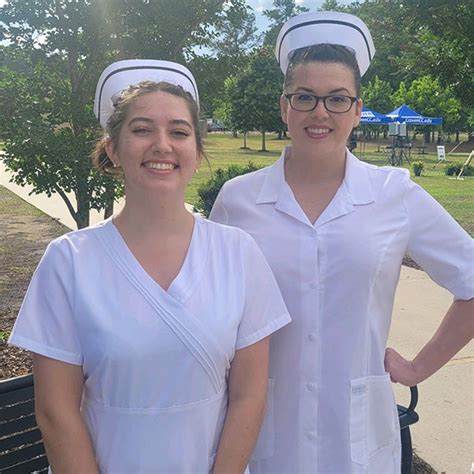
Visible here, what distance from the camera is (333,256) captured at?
6.11 feet

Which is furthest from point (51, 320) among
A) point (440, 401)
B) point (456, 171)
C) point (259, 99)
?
point (259, 99)

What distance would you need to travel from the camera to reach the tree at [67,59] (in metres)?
5.36

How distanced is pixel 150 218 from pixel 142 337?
336mm

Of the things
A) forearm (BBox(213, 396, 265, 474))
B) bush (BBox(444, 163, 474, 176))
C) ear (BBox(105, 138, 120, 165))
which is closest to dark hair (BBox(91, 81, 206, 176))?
ear (BBox(105, 138, 120, 165))

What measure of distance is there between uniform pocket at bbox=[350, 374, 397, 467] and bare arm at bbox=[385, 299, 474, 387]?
0.43 ft

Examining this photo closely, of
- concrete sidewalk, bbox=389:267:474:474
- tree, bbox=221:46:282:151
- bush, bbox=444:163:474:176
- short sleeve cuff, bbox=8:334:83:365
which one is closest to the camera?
short sleeve cuff, bbox=8:334:83:365

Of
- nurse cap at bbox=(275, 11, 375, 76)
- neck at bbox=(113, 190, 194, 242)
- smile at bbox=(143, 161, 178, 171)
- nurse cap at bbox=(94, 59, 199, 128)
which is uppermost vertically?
nurse cap at bbox=(275, 11, 375, 76)

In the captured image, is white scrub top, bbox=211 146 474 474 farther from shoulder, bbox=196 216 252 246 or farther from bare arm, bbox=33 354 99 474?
bare arm, bbox=33 354 99 474

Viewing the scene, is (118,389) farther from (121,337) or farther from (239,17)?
(239,17)

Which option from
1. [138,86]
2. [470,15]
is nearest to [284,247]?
[138,86]

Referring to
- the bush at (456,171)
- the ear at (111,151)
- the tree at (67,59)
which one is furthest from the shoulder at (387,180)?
the bush at (456,171)

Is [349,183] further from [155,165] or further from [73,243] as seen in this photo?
[73,243]

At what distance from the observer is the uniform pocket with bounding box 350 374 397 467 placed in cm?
191

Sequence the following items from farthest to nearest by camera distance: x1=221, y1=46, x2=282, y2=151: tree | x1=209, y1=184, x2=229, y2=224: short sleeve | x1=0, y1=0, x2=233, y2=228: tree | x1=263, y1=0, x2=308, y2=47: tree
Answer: x1=263, y1=0, x2=308, y2=47: tree
x1=221, y1=46, x2=282, y2=151: tree
x1=0, y1=0, x2=233, y2=228: tree
x1=209, y1=184, x2=229, y2=224: short sleeve
